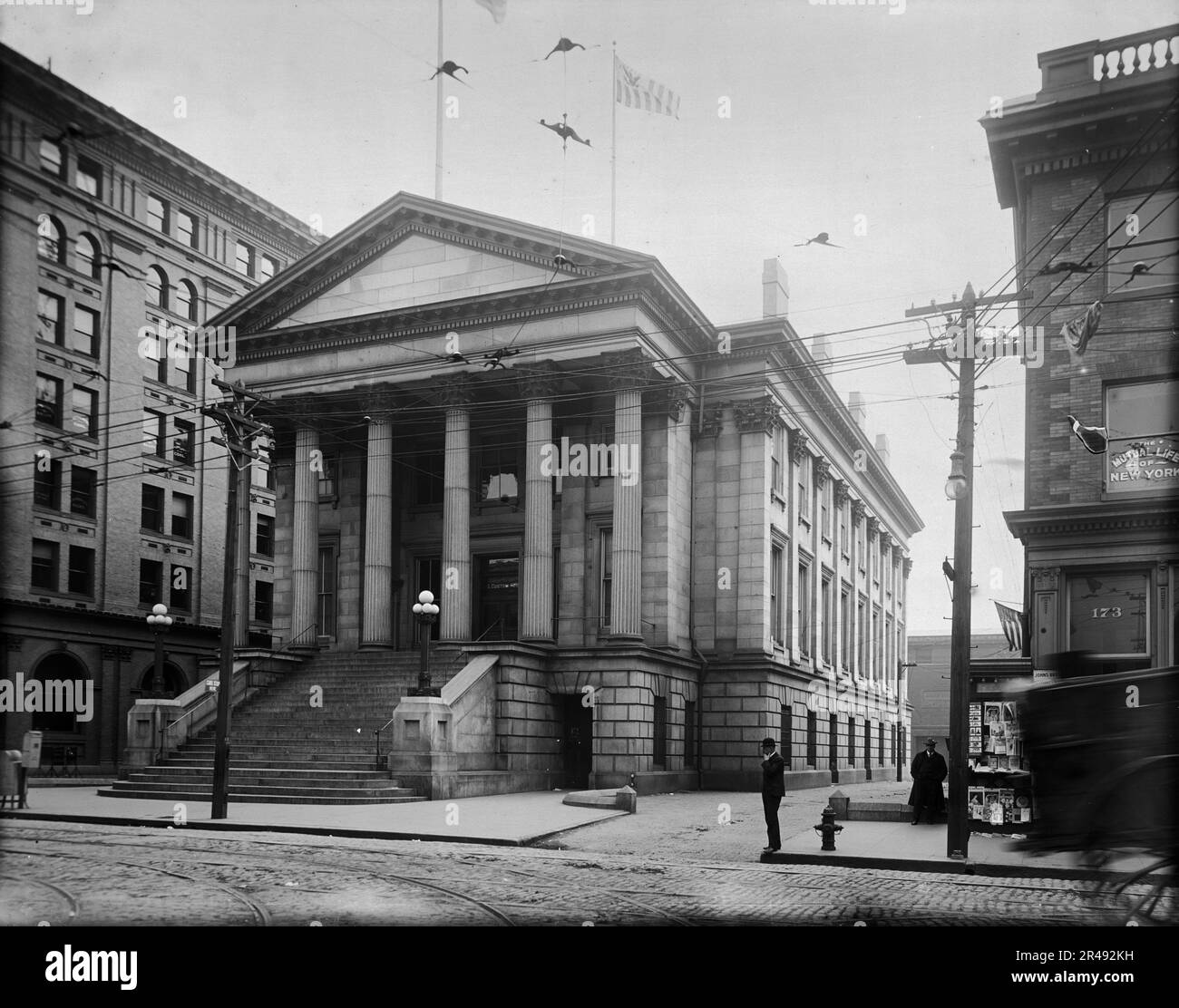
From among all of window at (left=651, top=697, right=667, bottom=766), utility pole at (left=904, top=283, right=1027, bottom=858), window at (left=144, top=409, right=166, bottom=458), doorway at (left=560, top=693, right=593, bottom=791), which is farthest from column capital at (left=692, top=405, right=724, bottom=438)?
utility pole at (left=904, top=283, right=1027, bottom=858)

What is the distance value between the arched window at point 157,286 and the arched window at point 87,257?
6.51 metres

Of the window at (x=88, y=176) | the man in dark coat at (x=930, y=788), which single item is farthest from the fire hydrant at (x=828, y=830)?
the window at (x=88, y=176)

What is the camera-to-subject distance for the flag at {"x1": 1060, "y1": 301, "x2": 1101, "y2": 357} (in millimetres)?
22703

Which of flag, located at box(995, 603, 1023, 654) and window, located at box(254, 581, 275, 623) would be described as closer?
flag, located at box(995, 603, 1023, 654)

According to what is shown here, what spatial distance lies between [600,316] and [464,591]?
9.19 metres

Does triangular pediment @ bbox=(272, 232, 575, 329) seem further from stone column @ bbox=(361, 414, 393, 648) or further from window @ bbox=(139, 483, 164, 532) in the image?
window @ bbox=(139, 483, 164, 532)

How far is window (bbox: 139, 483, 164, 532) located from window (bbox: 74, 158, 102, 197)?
14.1 metres

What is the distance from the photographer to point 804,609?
4806 cm

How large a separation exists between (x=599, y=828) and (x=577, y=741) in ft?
41.4

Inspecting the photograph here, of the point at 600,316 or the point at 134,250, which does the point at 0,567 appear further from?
the point at 600,316

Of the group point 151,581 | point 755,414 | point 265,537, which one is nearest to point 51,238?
point 151,581

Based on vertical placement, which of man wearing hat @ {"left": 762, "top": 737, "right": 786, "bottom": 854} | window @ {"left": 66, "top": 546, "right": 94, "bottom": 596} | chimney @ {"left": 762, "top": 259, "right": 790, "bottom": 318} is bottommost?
man wearing hat @ {"left": 762, "top": 737, "right": 786, "bottom": 854}

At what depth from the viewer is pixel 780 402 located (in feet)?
136
